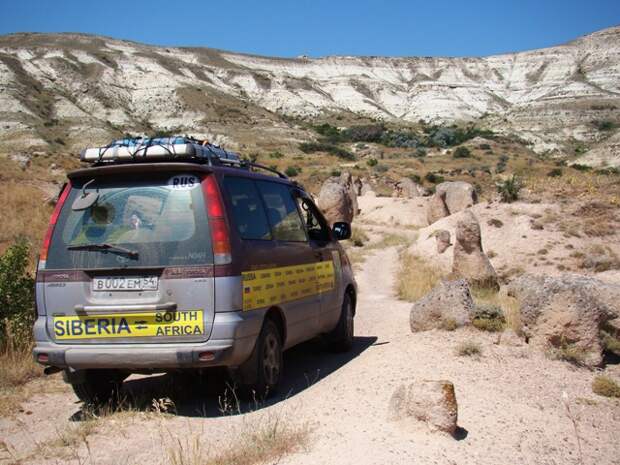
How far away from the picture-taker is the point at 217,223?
5.62 meters

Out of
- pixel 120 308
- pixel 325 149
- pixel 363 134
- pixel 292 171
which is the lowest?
pixel 120 308

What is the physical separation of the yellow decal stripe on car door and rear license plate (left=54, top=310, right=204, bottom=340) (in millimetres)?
485

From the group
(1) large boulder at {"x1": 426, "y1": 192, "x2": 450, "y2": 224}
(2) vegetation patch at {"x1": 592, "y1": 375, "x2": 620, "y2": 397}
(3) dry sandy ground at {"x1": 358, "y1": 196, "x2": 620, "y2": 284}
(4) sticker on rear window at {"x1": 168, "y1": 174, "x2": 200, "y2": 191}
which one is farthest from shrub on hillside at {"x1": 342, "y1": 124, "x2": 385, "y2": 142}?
(4) sticker on rear window at {"x1": 168, "y1": 174, "x2": 200, "y2": 191}

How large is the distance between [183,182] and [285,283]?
59.9 inches

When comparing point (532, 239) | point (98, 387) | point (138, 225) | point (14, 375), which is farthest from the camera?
point (532, 239)

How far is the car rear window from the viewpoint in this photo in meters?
5.59

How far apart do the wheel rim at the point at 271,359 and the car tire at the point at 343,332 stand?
78.9 inches

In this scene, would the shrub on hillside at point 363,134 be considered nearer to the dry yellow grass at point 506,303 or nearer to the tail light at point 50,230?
the dry yellow grass at point 506,303

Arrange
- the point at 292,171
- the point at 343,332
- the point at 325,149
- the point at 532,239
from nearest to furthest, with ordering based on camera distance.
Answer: the point at 343,332, the point at 532,239, the point at 292,171, the point at 325,149

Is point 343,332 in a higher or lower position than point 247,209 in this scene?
lower

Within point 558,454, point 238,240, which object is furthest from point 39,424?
point 558,454

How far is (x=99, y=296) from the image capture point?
5660 mm

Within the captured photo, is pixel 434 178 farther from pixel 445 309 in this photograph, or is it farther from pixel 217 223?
pixel 217 223

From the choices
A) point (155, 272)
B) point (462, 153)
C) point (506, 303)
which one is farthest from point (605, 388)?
point (462, 153)
